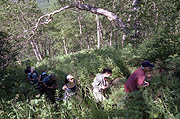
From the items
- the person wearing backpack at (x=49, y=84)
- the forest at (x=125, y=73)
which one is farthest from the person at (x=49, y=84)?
the forest at (x=125, y=73)

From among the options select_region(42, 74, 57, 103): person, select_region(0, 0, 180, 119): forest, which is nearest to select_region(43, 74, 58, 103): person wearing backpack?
select_region(42, 74, 57, 103): person

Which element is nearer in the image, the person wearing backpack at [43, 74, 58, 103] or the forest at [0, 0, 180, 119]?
the forest at [0, 0, 180, 119]

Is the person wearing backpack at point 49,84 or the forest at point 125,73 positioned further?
the person wearing backpack at point 49,84

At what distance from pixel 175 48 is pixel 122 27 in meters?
2.19

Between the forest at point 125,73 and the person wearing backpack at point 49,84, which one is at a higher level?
the forest at point 125,73

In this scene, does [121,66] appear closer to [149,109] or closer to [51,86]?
[51,86]

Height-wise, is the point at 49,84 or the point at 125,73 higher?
the point at 49,84

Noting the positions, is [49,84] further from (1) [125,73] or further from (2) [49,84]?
(1) [125,73]

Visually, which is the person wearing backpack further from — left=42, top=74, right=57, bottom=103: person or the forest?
the forest

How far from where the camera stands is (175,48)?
6.22 metres

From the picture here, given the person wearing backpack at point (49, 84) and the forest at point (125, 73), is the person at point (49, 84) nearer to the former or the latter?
the person wearing backpack at point (49, 84)

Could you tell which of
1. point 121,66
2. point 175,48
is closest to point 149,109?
point 175,48

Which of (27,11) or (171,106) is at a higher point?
(27,11)

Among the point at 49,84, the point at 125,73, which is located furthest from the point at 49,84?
the point at 125,73
